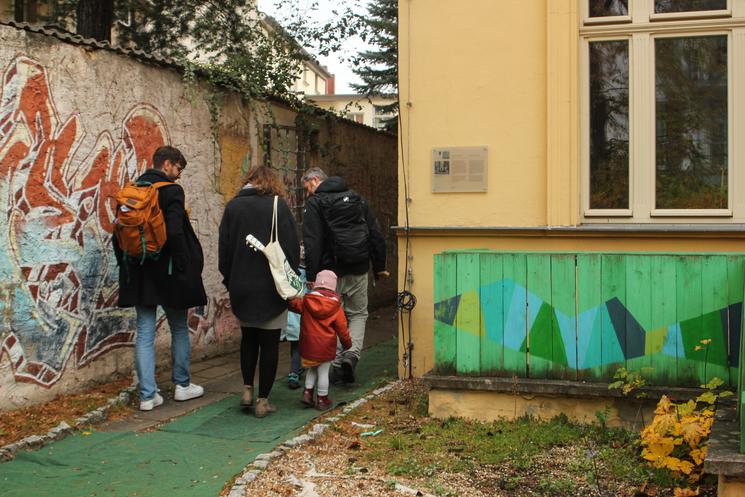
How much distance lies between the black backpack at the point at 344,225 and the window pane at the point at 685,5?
121 inches

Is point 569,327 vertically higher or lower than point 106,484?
higher

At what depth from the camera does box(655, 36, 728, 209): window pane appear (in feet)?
21.6

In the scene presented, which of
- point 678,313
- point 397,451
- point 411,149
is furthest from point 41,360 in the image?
point 678,313

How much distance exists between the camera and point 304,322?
6258 mm

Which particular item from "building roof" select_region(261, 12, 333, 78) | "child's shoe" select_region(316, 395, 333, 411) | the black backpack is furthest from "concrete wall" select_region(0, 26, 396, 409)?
"building roof" select_region(261, 12, 333, 78)

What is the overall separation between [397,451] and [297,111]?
5.99 metres

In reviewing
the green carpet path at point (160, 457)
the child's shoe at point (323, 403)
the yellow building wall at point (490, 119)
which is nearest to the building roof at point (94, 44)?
the yellow building wall at point (490, 119)

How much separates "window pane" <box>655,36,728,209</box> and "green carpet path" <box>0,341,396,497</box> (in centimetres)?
361

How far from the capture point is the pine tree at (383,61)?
17.4m

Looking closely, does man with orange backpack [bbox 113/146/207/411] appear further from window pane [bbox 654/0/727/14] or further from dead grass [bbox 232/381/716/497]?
window pane [bbox 654/0/727/14]

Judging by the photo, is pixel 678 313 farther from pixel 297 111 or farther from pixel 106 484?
pixel 297 111

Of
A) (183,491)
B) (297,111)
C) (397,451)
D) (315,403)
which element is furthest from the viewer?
(297,111)

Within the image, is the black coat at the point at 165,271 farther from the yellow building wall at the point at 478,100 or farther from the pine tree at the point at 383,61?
the pine tree at the point at 383,61

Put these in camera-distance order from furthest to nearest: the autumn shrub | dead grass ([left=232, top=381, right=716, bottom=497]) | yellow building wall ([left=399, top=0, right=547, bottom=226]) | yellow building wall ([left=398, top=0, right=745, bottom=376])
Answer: yellow building wall ([left=399, top=0, right=547, bottom=226])
yellow building wall ([left=398, top=0, right=745, bottom=376])
dead grass ([left=232, top=381, right=716, bottom=497])
the autumn shrub
